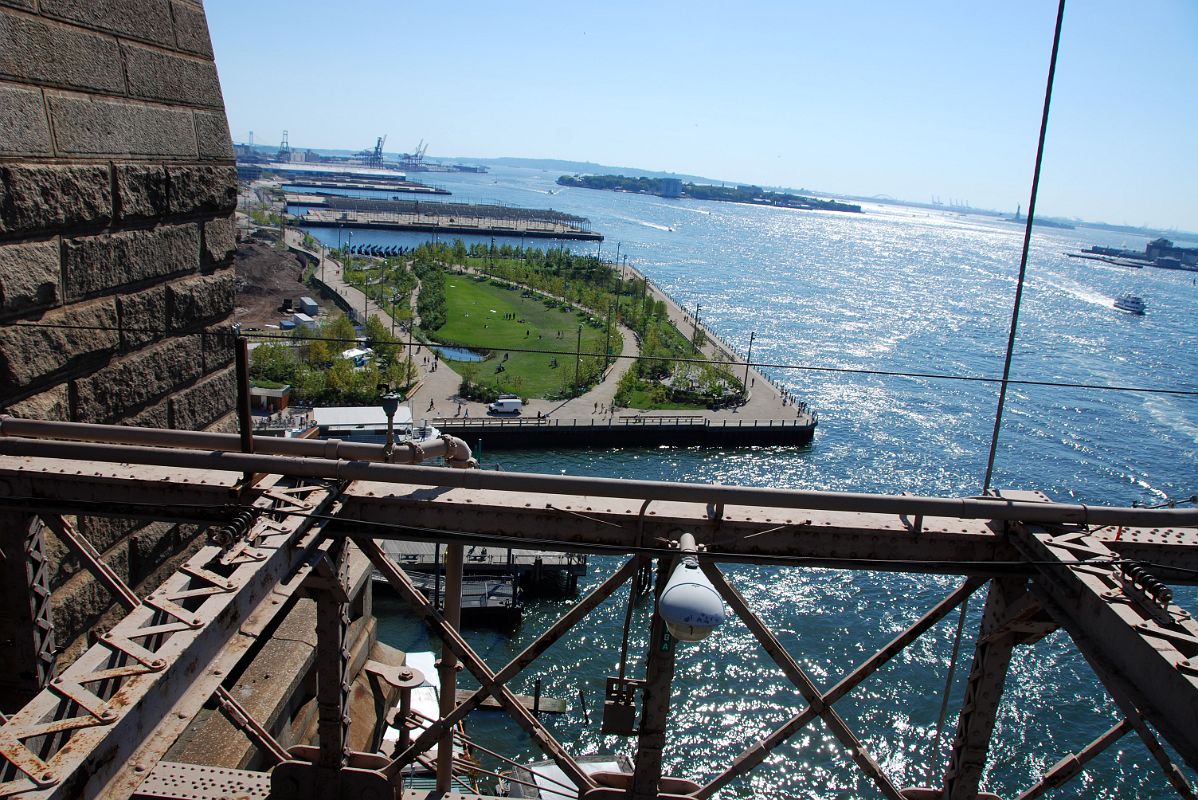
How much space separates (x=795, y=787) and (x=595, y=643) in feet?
22.4

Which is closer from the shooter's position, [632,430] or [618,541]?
[618,541]

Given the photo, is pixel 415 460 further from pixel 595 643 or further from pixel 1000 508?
pixel 595 643

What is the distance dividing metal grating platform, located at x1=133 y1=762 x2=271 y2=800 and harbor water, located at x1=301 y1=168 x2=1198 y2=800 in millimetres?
3799

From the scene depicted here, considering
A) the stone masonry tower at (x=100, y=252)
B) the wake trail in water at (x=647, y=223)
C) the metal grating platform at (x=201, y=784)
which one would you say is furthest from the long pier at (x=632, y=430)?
the wake trail in water at (x=647, y=223)

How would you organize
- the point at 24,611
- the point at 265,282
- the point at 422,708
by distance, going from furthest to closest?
1. the point at 265,282
2. the point at 422,708
3. the point at 24,611

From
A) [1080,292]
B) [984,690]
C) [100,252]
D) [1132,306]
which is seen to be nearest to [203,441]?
[100,252]

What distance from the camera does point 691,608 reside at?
10.5ft

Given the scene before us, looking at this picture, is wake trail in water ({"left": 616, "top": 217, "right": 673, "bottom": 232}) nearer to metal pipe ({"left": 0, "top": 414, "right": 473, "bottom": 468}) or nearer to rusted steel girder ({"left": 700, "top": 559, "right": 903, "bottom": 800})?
metal pipe ({"left": 0, "top": 414, "right": 473, "bottom": 468})

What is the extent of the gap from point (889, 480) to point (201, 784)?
3359 centimetres

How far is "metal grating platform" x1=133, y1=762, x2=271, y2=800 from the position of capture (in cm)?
421

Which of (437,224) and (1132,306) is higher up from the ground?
(437,224)

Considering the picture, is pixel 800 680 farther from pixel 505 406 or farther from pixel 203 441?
pixel 505 406

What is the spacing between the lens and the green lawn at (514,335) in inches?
1869

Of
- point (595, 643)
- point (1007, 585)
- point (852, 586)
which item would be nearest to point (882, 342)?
point (852, 586)
